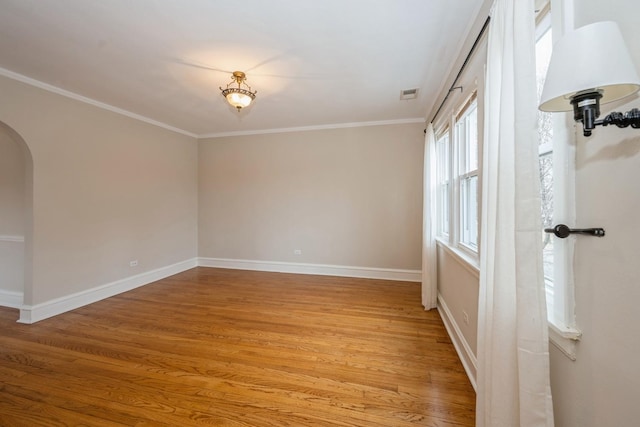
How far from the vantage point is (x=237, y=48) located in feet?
7.25

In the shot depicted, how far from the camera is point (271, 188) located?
482cm

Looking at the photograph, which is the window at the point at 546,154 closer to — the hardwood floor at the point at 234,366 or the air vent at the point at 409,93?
the hardwood floor at the point at 234,366

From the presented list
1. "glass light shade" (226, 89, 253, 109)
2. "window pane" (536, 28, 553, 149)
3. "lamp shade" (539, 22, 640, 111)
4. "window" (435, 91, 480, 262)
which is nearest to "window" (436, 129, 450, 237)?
"window" (435, 91, 480, 262)

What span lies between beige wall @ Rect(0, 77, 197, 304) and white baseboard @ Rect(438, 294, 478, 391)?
4593 millimetres

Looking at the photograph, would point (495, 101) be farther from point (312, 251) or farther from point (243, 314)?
point (312, 251)

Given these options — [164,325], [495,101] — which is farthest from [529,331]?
[164,325]

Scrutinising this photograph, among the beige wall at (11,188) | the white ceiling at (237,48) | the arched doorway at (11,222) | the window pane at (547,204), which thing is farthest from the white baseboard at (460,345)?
the beige wall at (11,188)

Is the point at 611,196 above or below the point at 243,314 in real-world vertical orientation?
above

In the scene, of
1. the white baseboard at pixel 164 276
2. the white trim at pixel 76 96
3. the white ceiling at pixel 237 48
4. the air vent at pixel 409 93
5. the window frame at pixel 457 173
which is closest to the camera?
the white ceiling at pixel 237 48

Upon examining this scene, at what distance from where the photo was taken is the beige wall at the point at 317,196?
4.22 metres

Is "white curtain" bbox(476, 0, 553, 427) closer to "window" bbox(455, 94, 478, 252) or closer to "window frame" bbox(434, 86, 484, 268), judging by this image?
"window frame" bbox(434, 86, 484, 268)

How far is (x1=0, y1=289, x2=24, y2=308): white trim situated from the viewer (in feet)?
10.2

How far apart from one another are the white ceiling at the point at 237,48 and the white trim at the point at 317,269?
2785mm

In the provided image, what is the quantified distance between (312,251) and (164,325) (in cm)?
259
